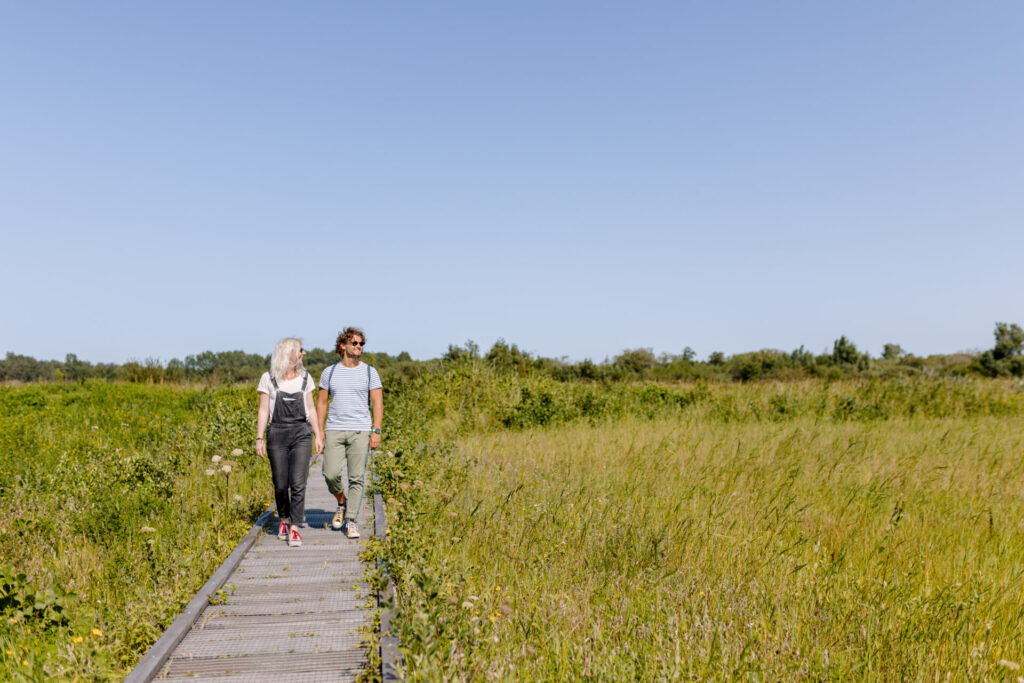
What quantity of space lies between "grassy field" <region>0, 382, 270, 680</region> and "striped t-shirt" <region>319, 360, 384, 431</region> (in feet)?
5.69

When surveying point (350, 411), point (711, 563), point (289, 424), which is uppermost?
point (350, 411)

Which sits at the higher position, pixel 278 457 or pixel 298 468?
pixel 278 457

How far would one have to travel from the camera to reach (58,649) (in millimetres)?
4223

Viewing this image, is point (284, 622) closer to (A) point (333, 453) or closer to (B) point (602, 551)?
(A) point (333, 453)

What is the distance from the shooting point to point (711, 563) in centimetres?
571

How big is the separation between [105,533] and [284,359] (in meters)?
2.74

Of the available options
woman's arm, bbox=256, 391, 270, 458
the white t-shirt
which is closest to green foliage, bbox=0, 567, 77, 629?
woman's arm, bbox=256, 391, 270, 458

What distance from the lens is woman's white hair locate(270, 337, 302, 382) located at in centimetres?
658

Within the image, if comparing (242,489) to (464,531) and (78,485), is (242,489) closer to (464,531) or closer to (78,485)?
(78,485)

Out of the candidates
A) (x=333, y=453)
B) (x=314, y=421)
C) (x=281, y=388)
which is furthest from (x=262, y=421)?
(x=333, y=453)

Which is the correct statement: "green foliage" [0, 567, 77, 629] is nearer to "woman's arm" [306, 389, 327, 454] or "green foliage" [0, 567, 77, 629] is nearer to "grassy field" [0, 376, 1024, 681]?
"grassy field" [0, 376, 1024, 681]

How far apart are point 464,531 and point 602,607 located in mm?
2244

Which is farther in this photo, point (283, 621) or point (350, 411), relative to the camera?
point (350, 411)

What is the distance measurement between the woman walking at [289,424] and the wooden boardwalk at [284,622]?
1.96 feet
